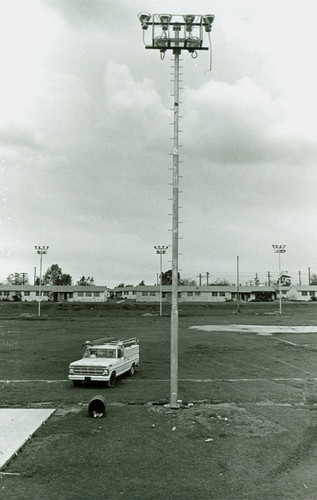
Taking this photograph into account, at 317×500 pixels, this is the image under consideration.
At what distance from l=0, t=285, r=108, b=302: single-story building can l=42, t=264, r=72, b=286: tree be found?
37667 mm

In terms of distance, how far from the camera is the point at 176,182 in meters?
13.3

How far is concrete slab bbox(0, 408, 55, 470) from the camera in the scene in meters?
9.62

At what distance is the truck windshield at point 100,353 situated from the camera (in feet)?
53.9

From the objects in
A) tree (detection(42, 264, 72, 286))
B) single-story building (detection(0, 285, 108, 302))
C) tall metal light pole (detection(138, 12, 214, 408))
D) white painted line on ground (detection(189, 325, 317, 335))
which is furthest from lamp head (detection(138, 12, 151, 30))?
tree (detection(42, 264, 72, 286))

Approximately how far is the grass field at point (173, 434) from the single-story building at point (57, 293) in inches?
3056

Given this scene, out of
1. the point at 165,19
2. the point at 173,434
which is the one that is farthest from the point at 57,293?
the point at 173,434

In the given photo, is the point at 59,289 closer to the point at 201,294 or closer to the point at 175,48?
the point at 201,294

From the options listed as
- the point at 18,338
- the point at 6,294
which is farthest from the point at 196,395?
the point at 6,294

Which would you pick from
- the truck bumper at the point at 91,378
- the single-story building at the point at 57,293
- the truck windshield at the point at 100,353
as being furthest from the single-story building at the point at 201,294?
the truck bumper at the point at 91,378

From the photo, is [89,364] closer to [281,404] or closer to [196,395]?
[196,395]

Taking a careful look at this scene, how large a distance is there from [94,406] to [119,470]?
366 centimetres

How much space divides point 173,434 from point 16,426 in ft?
12.9

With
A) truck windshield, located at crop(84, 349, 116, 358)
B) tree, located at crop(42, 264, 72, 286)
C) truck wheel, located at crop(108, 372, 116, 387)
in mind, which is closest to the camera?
truck wheel, located at crop(108, 372, 116, 387)

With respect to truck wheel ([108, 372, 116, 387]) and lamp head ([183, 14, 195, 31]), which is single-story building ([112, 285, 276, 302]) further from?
lamp head ([183, 14, 195, 31])
